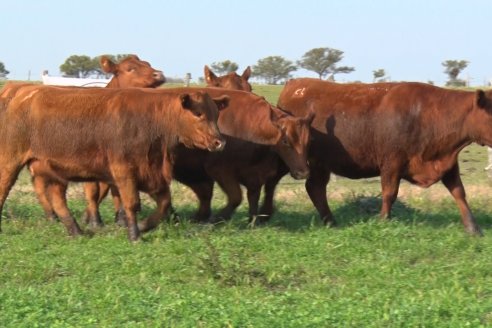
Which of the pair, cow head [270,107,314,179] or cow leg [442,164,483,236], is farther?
cow head [270,107,314,179]

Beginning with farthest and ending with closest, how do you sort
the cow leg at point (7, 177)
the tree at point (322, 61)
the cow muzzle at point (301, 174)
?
1. the tree at point (322, 61)
2. the cow muzzle at point (301, 174)
3. the cow leg at point (7, 177)

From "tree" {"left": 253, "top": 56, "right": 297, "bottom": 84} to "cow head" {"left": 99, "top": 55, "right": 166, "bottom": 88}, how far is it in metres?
53.9

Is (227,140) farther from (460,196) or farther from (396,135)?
(460,196)

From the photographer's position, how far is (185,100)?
952cm

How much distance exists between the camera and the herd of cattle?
9492 millimetres

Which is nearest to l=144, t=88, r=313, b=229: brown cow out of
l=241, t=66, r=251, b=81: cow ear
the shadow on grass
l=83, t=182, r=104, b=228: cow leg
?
the shadow on grass

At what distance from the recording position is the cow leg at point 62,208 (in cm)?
977

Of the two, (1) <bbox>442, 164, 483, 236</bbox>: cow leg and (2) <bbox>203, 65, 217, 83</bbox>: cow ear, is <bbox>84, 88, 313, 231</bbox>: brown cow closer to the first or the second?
(1) <bbox>442, 164, 483, 236</bbox>: cow leg

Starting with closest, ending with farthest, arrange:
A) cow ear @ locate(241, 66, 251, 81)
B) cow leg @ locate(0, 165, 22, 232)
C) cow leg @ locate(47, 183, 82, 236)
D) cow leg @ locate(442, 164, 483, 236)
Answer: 1. cow leg @ locate(47, 183, 82, 236)
2. cow leg @ locate(0, 165, 22, 232)
3. cow leg @ locate(442, 164, 483, 236)
4. cow ear @ locate(241, 66, 251, 81)

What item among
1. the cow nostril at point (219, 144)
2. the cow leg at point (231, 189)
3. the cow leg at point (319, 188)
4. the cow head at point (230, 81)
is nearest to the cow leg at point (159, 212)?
the cow nostril at point (219, 144)

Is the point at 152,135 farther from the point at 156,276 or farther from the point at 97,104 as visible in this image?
the point at 156,276

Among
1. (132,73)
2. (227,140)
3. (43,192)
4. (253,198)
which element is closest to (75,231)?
(43,192)

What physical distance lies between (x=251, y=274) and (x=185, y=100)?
Result: 268cm

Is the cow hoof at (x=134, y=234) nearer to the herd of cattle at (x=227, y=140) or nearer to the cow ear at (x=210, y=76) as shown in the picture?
the herd of cattle at (x=227, y=140)
